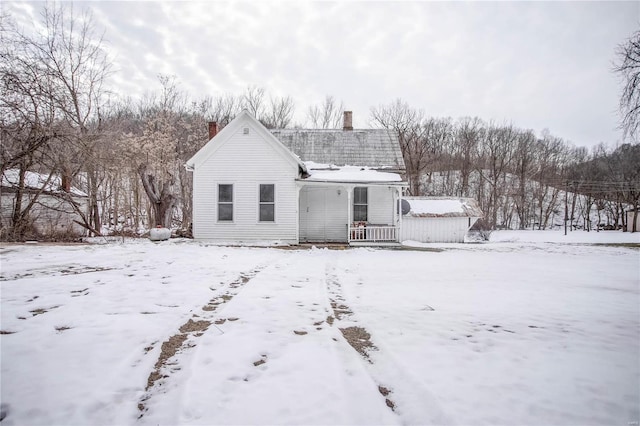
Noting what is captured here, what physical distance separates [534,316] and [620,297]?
103 inches

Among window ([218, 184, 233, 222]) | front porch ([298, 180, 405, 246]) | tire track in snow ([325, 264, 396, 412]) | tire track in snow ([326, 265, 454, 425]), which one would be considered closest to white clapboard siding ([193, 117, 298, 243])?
window ([218, 184, 233, 222])

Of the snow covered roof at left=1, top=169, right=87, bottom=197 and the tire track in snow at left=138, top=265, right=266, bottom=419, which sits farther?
the snow covered roof at left=1, top=169, right=87, bottom=197

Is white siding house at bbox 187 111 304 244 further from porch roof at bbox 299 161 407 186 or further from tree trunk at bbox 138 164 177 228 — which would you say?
tree trunk at bbox 138 164 177 228

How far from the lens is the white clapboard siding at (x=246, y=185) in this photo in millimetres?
13719

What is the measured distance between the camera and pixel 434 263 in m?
9.27

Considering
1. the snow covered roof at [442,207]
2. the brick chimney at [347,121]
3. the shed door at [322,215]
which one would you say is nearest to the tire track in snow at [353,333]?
the shed door at [322,215]

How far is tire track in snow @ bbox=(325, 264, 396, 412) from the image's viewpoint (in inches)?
102

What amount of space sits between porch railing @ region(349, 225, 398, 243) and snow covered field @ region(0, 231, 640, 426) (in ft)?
23.6

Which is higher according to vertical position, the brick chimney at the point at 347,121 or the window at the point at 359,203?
the brick chimney at the point at 347,121

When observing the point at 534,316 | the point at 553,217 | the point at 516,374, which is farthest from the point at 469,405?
the point at 553,217

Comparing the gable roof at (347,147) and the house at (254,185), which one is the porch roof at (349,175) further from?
the gable roof at (347,147)

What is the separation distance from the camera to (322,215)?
15.0 metres

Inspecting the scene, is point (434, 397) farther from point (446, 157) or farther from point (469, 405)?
point (446, 157)

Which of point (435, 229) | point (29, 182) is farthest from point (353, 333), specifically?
point (29, 182)
